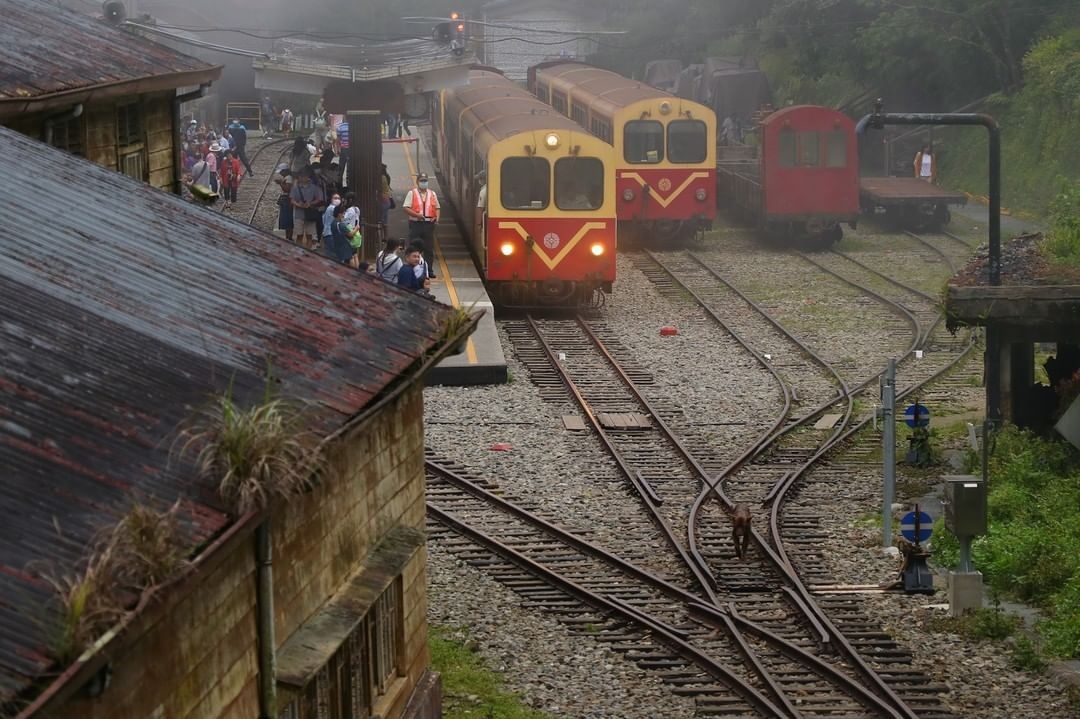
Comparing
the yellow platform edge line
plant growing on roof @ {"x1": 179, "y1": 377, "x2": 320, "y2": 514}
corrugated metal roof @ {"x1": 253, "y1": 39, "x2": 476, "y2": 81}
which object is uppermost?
corrugated metal roof @ {"x1": 253, "y1": 39, "x2": 476, "y2": 81}

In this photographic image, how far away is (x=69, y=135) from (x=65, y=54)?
62 cm

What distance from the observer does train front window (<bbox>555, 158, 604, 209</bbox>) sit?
21.8 meters

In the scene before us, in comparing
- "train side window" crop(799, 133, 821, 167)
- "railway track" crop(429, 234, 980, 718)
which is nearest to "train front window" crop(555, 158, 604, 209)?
"railway track" crop(429, 234, 980, 718)

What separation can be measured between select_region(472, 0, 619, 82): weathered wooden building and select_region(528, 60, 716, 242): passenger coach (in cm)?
3192

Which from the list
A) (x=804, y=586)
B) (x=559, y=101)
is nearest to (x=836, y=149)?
(x=559, y=101)

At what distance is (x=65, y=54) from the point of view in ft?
42.3

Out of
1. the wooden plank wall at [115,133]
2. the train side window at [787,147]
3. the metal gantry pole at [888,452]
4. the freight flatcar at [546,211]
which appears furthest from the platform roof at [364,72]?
the metal gantry pole at [888,452]

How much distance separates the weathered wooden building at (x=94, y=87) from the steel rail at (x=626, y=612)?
4.10 meters

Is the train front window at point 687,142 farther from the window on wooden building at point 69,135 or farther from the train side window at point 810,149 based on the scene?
the window on wooden building at point 69,135

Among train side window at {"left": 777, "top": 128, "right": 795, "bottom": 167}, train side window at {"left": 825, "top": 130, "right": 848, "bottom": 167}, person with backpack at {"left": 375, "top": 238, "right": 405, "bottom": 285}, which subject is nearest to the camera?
person with backpack at {"left": 375, "top": 238, "right": 405, "bottom": 285}

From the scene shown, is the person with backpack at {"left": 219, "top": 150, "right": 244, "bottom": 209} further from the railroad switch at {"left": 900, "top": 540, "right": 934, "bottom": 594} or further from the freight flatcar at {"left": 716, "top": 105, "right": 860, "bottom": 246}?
the railroad switch at {"left": 900, "top": 540, "right": 934, "bottom": 594}

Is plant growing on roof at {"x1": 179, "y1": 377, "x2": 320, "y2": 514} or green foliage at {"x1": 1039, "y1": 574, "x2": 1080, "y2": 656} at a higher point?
plant growing on roof at {"x1": 179, "y1": 377, "x2": 320, "y2": 514}

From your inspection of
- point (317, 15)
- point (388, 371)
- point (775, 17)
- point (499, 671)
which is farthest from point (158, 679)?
point (317, 15)

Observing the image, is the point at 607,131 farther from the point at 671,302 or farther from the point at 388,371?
the point at 388,371
